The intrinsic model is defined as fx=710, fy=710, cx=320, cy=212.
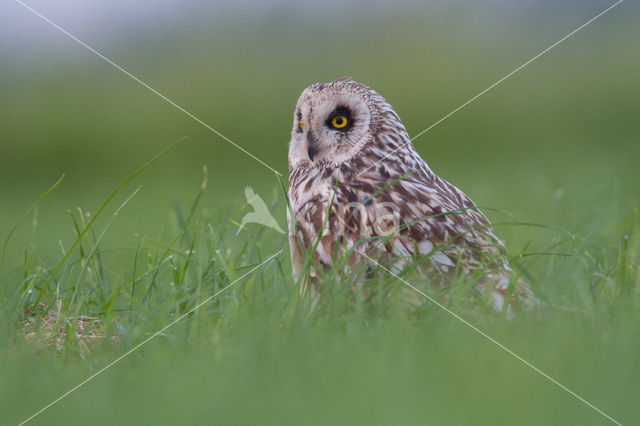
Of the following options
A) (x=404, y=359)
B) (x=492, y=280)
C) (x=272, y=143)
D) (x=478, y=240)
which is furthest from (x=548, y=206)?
(x=272, y=143)

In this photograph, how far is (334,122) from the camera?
400 centimetres

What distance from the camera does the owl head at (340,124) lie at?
3942mm

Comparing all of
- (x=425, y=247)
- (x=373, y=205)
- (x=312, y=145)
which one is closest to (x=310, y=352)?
(x=425, y=247)

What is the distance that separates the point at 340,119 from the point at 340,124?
3cm

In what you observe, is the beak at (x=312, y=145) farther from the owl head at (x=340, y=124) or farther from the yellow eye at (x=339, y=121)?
the yellow eye at (x=339, y=121)

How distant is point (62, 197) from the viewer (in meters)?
11.0

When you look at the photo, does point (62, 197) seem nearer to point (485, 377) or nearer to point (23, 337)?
point (23, 337)

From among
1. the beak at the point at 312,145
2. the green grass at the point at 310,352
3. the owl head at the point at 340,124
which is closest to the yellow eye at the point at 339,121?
the owl head at the point at 340,124

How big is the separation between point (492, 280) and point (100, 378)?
169 cm

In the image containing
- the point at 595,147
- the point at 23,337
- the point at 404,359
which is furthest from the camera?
the point at 595,147

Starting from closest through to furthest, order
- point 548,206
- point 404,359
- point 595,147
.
Result: point 404,359 → point 548,206 → point 595,147

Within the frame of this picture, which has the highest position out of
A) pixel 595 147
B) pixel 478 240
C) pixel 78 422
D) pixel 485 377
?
pixel 595 147

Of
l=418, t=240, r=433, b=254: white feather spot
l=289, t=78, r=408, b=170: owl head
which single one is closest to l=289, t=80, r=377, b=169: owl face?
l=289, t=78, r=408, b=170: owl head

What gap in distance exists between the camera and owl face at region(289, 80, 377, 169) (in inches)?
155
